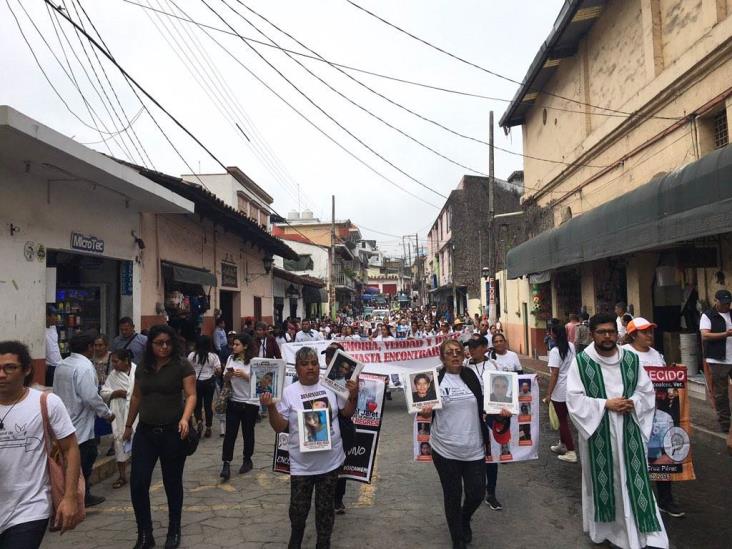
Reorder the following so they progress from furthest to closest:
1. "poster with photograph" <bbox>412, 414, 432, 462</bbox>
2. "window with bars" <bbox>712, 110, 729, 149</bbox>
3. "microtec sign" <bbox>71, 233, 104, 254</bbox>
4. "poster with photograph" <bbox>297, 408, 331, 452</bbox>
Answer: "window with bars" <bbox>712, 110, 729, 149</bbox> < "microtec sign" <bbox>71, 233, 104, 254</bbox> < "poster with photograph" <bbox>412, 414, 432, 462</bbox> < "poster with photograph" <bbox>297, 408, 331, 452</bbox>

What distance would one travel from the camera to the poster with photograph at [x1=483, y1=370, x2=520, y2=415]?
458 centimetres

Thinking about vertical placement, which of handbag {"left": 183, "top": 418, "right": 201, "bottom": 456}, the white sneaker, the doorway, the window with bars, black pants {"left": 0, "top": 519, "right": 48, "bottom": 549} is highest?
the window with bars

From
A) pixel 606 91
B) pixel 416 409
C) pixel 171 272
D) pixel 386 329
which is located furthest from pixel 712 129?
pixel 171 272

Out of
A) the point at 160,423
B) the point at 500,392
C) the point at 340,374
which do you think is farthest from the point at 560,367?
the point at 160,423

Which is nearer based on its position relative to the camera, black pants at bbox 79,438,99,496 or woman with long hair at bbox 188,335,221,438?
black pants at bbox 79,438,99,496

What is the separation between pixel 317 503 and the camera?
3.94 meters

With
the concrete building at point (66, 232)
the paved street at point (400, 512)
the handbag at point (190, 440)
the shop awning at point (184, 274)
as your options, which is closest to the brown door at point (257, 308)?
the shop awning at point (184, 274)

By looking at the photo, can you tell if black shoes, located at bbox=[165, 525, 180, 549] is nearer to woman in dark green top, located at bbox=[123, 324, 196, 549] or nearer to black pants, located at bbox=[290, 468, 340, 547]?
woman in dark green top, located at bbox=[123, 324, 196, 549]

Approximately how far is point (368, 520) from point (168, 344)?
2389 millimetres

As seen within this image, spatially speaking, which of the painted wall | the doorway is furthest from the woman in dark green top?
the doorway

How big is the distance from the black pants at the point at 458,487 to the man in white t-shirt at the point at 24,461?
2.57 meters

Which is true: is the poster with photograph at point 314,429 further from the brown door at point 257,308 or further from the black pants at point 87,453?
the brown door at point 257,308

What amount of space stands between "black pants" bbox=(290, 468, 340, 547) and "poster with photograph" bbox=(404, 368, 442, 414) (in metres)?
0.86

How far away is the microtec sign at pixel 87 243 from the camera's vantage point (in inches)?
354
